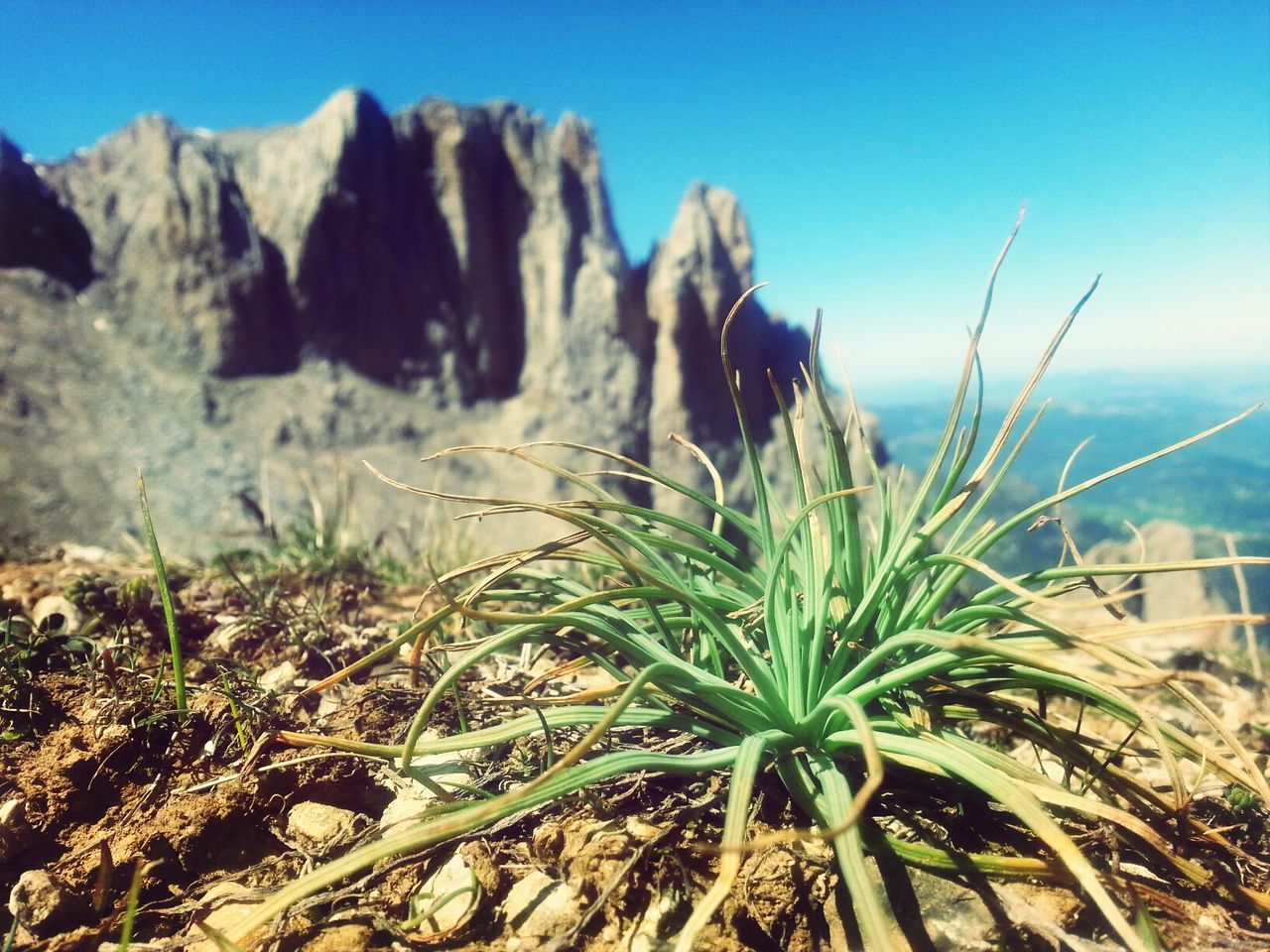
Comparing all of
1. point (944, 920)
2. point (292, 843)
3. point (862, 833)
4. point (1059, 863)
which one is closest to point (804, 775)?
point (862, 833)

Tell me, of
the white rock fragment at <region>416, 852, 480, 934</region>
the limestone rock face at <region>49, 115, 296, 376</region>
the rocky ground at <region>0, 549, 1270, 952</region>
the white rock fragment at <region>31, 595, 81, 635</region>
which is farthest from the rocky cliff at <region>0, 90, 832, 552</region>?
the white rock fragment at <region>416, 852, 480, 934</region>

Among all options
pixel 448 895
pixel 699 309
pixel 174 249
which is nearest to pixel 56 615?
pixel 448 895

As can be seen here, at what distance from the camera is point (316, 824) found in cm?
112

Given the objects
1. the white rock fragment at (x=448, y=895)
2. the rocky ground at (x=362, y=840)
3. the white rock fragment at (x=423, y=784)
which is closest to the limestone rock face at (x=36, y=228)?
the rocky ground at (x=362, y=840)

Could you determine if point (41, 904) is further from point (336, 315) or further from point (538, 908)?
point (336, 315)

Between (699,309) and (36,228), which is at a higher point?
(36,228)

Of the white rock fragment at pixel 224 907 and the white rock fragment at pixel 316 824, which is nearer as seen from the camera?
the white rock fragment at pixel 224 907

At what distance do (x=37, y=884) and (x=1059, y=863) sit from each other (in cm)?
140

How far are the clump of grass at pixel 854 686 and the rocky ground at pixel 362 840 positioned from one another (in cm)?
6

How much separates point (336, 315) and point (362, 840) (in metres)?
17.7

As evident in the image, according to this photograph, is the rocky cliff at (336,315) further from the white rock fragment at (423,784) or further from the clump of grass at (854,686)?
the clump of grass at (854,686)

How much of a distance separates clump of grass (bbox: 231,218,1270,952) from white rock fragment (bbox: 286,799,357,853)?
179mm

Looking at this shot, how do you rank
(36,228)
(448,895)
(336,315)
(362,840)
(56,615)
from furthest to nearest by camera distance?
1. (336,315)
2. (36,228)
3. (56,615)
4. (362,840)
5. (448,895)

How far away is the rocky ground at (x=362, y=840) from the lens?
2.99 feet
